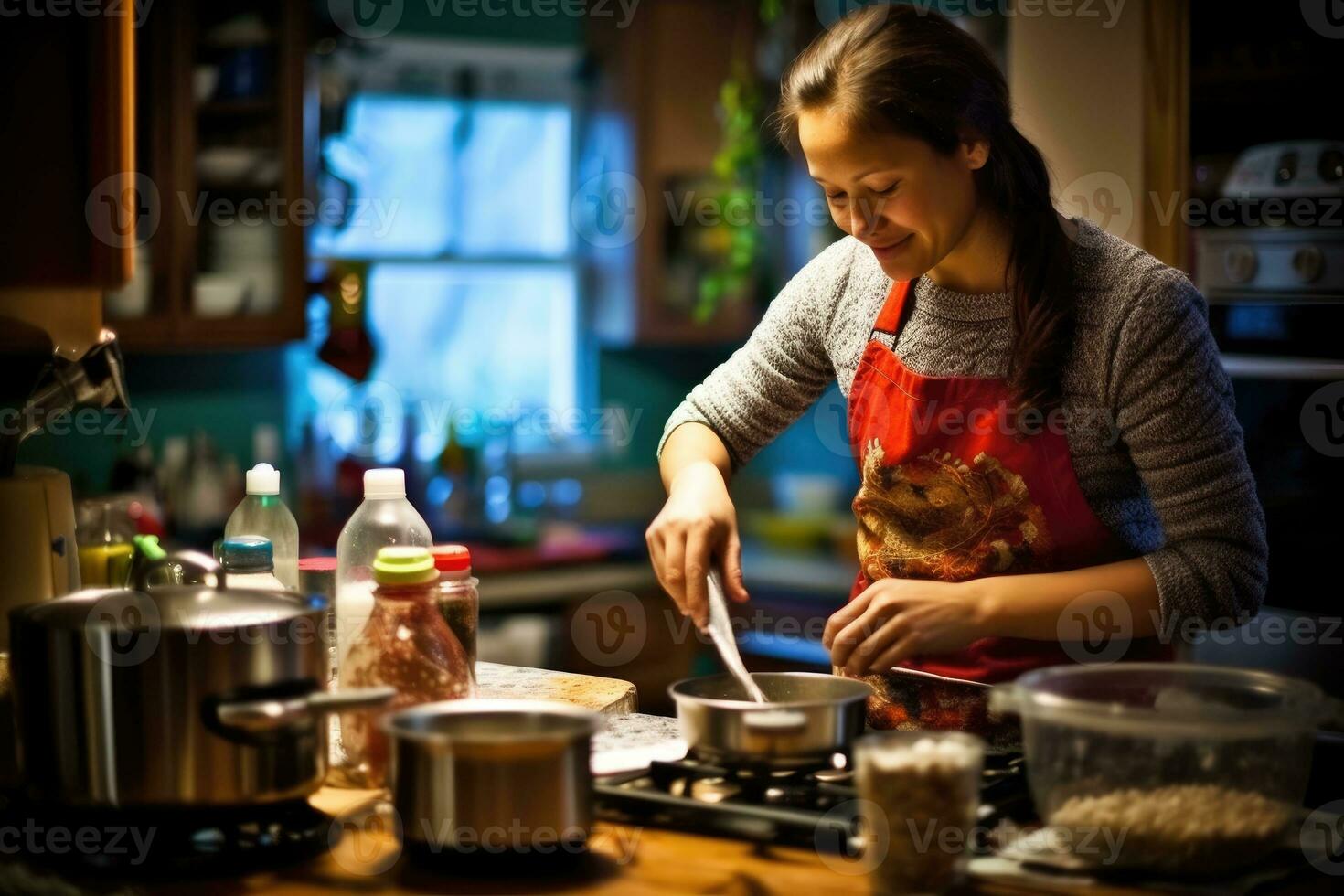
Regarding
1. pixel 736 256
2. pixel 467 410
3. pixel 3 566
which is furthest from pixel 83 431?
pixel 3 566

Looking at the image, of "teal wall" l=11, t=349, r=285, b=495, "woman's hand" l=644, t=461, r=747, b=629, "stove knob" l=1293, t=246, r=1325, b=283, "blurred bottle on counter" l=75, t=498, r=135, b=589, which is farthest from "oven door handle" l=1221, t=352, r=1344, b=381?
"teal wall" l=11, t=349, r=285, b=495

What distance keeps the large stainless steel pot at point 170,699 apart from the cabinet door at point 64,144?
653 millimetres

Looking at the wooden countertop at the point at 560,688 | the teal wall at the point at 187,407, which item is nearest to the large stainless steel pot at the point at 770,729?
the wooden countertop at the point at 560,688

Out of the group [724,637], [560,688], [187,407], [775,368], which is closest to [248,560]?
[560,688]

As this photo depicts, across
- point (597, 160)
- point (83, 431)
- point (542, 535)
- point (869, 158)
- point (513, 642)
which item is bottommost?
point (513, 642)

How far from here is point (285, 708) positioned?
1.26 m

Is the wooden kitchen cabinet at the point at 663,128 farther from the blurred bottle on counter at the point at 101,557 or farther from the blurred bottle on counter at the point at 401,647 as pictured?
the blurred bottle on counter at the point at 401,647

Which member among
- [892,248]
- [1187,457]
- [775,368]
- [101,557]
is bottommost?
[101,557]

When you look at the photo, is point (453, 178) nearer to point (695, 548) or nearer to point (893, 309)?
point (893, 309)

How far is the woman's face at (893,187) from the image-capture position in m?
1.73

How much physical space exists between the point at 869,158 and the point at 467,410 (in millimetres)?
3280

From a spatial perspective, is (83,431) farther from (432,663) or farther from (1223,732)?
(1223,732)

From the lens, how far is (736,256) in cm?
482

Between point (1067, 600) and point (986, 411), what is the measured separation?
284 mm
